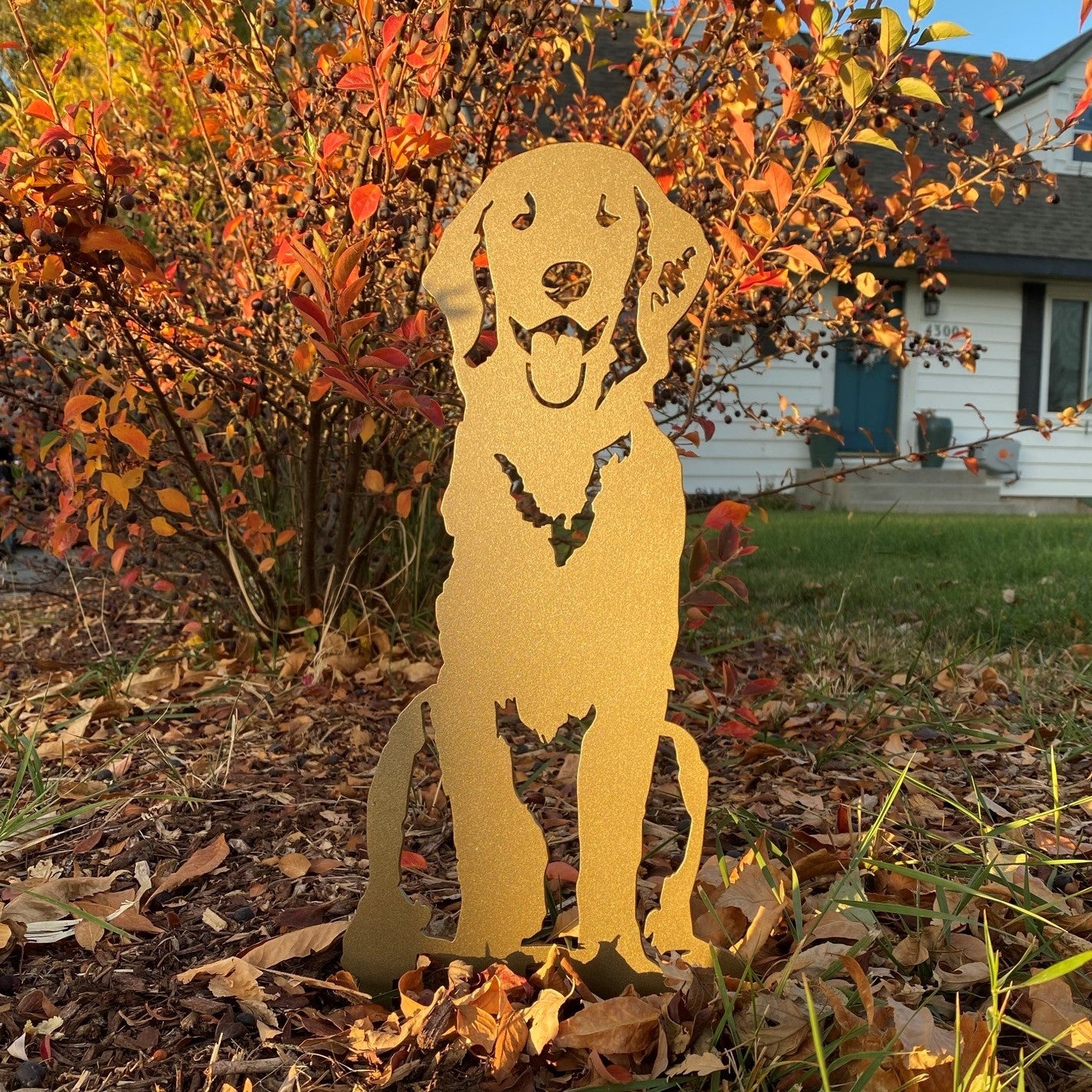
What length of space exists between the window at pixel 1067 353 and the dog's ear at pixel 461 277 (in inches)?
572

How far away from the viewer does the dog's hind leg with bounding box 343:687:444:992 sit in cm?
165

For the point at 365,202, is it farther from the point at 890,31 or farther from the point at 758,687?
the point at 758,687

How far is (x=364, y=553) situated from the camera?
357 cm

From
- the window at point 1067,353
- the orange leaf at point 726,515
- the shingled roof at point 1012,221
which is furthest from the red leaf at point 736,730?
the window at point 1067,353

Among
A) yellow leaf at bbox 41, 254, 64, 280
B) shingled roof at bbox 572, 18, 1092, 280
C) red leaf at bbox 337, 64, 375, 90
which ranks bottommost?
yellow leaf at bbox 41, 254, 64, 280

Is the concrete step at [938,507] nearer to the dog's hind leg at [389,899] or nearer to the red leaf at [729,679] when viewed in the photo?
the red leaf at [729,679]

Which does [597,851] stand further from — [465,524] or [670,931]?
[465,524]

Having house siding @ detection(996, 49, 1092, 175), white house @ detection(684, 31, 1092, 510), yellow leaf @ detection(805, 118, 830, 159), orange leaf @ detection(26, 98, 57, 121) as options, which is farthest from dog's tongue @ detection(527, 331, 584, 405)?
house siding @ detection(996, 49, 1092, 175)

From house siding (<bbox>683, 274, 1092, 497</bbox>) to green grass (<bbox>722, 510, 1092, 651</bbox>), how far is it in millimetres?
4222

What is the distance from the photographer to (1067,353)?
14.2m

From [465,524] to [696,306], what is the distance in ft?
4.68

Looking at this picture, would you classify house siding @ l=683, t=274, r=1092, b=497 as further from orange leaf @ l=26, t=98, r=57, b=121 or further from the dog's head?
the dog's head

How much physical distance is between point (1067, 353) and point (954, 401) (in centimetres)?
234

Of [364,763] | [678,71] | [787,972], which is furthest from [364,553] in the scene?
[787,972]
